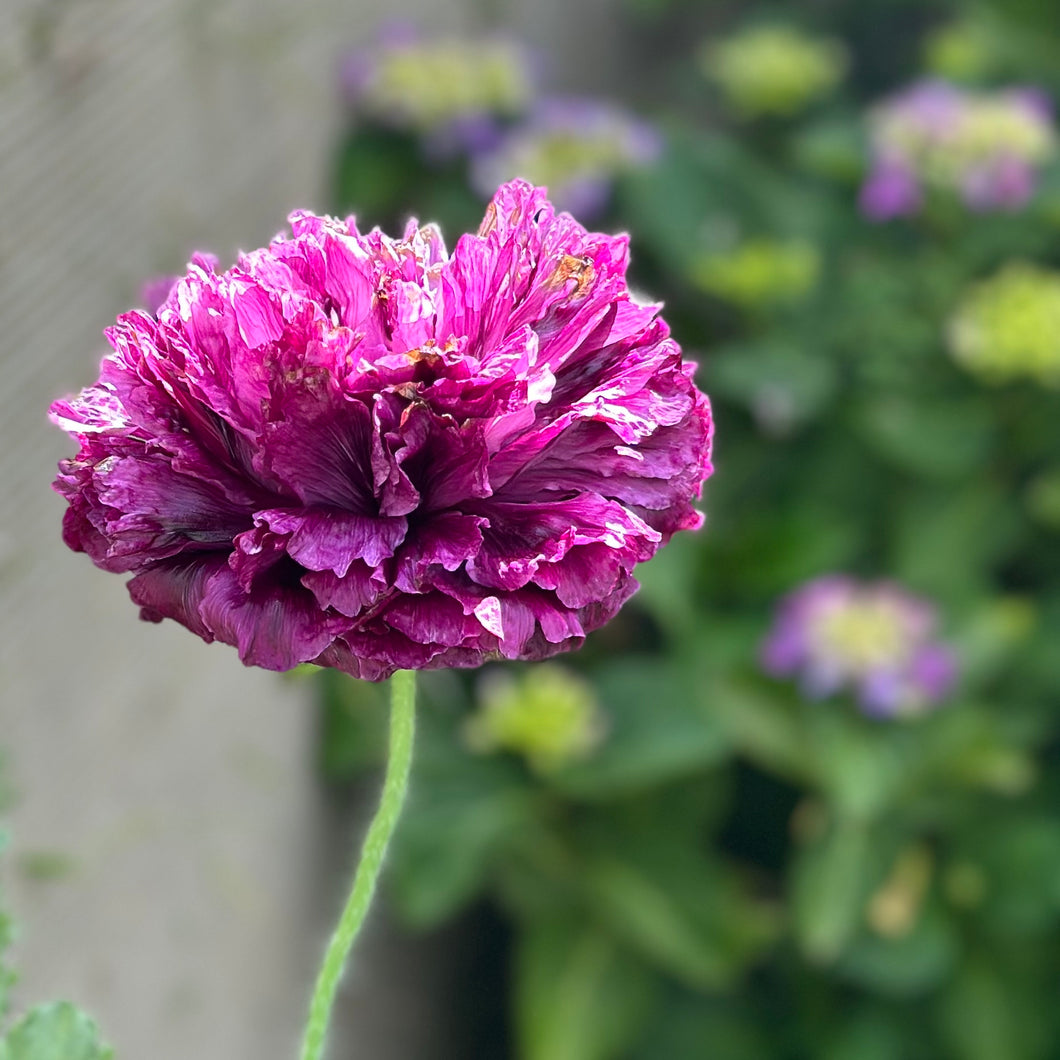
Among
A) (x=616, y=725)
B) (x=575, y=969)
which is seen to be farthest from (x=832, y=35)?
(x=575, y=969)

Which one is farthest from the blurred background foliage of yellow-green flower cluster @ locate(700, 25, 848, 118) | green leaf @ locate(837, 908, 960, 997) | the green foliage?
the green foliage

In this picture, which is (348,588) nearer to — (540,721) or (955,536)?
(540,721)

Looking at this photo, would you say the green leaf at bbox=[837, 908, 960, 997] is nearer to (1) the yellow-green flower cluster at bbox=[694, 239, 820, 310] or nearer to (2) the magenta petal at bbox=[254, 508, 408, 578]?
(1) the yellow-green flower cluster at bbox=[694, 239, 820, 310]

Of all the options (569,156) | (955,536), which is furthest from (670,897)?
(569,156)

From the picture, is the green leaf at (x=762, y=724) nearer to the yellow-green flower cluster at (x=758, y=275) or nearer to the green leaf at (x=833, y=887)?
the green leaf at (x=833, y=887)

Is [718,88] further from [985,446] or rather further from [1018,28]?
[985,446]

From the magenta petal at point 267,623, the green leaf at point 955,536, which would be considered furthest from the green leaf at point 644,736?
the magenta petal at point 267,623
